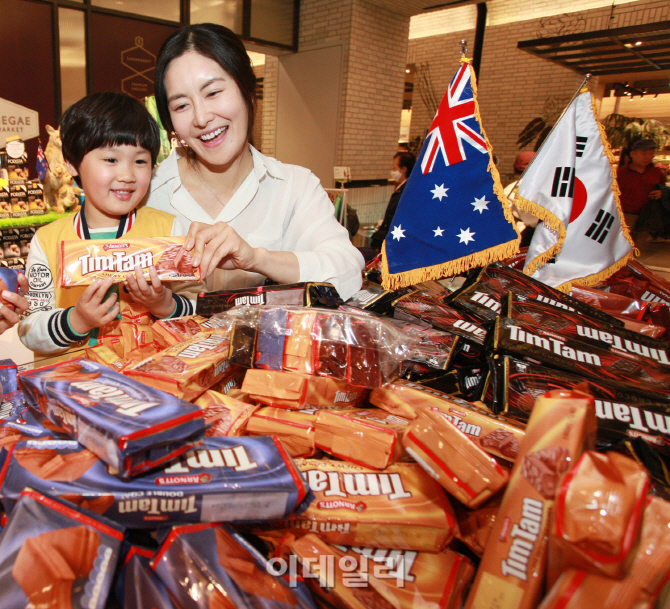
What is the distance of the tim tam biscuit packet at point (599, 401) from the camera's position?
3.44 ft

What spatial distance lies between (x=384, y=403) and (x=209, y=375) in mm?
451

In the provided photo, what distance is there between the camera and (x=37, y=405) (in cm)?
91

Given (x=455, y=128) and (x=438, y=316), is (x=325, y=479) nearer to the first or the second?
(x=438, y=316)

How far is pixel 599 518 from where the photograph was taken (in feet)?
1.82

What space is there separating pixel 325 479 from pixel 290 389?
224 millimetres

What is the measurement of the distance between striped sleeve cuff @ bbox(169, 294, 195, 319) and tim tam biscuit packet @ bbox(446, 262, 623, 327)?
1016mm

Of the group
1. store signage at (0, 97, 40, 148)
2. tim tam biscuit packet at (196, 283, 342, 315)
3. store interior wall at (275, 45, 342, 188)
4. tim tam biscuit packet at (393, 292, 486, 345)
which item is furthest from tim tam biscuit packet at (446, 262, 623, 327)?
store interior wall at (275, 45, 342, 188)

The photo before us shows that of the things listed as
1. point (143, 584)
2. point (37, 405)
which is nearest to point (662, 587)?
point (143, 584)

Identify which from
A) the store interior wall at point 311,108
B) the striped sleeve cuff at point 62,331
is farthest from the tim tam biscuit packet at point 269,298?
the store interior wall at point 311,108

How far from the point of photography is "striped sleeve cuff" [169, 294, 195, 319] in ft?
5.42

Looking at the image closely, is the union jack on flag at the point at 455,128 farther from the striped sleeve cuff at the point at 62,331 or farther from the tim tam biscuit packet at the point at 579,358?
the striped sleeve cuff at the point at 62,331

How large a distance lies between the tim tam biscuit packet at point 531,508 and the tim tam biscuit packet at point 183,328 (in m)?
0.91

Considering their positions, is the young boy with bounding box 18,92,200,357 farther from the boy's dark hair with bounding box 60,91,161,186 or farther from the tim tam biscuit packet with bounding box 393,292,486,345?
the tim tam biscuit packet with bounding box 393,292,486,345

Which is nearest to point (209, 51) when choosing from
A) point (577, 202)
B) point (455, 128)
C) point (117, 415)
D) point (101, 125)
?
point (101, 125)
